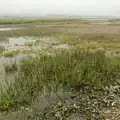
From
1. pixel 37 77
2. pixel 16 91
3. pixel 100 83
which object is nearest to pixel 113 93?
pixel 100 83

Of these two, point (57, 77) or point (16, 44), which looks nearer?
point (57, 77)

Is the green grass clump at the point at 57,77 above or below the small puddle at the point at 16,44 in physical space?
above

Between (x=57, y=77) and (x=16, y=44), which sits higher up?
(x=57, y=77)

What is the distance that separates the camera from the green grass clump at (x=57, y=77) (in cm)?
1091

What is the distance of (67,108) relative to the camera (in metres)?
10.6

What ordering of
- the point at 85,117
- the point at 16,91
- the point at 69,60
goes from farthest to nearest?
1. the point at 69,60
2. the point at 16,91
3. the point at 85,117

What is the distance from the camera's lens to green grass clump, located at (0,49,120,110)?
10.9 m

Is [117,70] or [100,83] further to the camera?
[117,70]

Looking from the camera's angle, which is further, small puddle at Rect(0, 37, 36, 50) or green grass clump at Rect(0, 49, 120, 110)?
small puddle at Rect(0, 37, 36, 50)

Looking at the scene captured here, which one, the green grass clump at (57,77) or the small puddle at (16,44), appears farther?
the small puddle at (16,44)

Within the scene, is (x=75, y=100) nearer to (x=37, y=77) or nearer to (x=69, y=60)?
(x=37, y=77)

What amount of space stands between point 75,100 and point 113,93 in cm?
181

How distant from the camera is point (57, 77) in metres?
12.6

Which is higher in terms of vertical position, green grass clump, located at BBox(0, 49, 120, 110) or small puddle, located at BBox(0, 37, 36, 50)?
green grass clump, located at BBox(0, 49, 120, 110)
